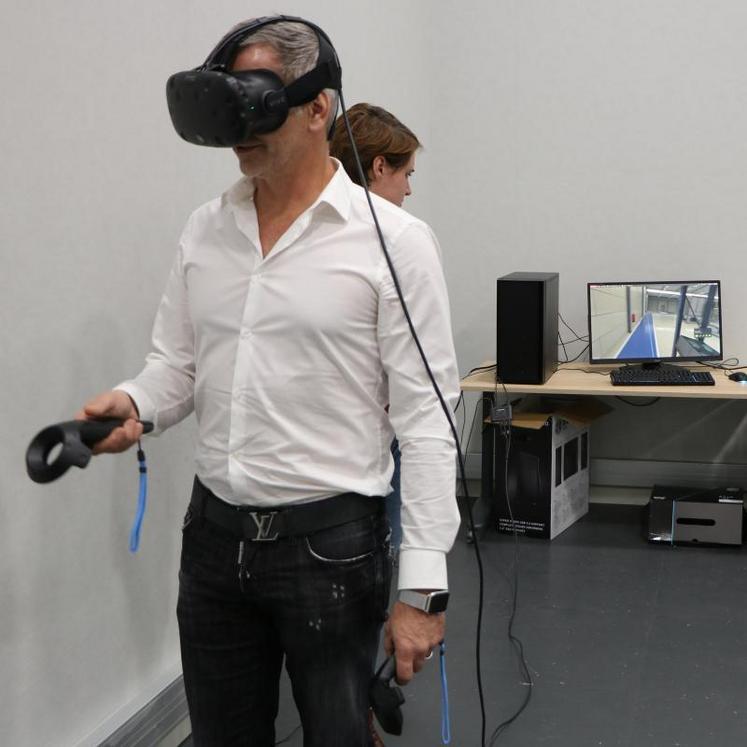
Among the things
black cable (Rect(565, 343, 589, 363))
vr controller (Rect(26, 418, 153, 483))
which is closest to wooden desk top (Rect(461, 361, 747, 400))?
black cable (Rect(565, 343, 589, 363))

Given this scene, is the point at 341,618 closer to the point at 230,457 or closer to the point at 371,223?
the point at 230,457

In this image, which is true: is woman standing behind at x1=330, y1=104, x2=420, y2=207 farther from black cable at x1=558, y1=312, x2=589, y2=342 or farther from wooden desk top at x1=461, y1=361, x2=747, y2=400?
black cable at x1=558, y1=312, x2=589, y2=342

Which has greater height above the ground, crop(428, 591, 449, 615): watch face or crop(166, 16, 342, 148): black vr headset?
crop(166, 16, 342, 148): black vr headset

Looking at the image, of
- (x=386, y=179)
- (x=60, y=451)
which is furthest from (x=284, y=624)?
(x=386, y=179)

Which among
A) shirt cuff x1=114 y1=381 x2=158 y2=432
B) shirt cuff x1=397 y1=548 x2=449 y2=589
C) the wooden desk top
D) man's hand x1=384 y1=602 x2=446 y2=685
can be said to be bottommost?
the wooden desk top

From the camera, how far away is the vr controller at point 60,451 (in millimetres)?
1227

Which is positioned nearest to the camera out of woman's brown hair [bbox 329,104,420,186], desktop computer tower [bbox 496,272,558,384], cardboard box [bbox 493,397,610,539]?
woman's brown hair [bbox 329,104,420,186]

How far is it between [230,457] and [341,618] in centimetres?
28

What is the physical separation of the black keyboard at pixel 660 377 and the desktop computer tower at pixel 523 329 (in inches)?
A: 11.5

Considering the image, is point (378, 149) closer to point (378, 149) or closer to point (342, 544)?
point (378, 149)

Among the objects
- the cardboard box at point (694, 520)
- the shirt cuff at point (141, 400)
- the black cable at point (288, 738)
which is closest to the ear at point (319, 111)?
the shirt cuff at point (141, 400)

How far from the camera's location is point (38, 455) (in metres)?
1.24

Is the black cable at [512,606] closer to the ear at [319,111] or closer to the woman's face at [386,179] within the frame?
the woman's face at [386,179]

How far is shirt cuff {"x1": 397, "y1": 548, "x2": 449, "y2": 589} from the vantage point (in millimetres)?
1344
